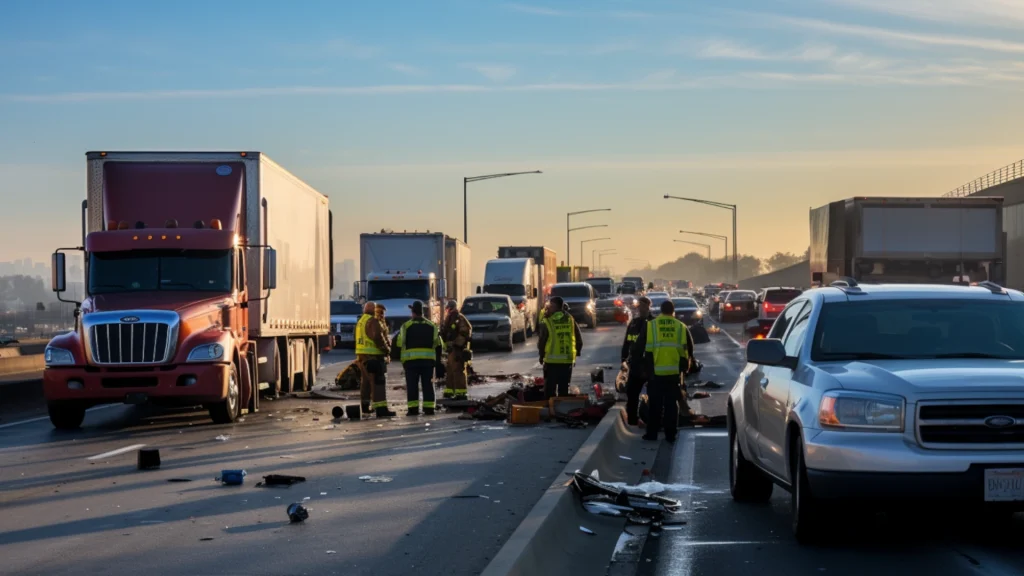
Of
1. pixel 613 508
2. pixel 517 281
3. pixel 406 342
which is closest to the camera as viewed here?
pixel 613 508

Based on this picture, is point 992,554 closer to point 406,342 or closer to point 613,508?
point 613,508

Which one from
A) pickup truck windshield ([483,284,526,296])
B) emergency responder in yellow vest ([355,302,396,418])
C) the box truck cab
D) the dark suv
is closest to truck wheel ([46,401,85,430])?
emergency responder in yellow vest ([355,302,396,418])

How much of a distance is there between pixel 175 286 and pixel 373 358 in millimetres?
3046

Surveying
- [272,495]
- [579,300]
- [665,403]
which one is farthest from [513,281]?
[272,495]

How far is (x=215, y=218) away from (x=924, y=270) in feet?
59.9

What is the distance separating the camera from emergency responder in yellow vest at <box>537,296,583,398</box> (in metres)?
20.5

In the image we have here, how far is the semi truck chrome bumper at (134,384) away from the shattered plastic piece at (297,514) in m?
9.03

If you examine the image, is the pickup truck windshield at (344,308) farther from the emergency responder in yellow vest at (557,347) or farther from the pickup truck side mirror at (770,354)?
the pickup truck side mirror at (770,354)

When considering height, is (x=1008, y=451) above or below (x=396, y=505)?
above

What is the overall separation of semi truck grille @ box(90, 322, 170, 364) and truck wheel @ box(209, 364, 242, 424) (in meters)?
1.08

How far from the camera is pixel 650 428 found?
673 inches

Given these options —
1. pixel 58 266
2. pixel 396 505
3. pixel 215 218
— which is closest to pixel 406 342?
pixel 215 218

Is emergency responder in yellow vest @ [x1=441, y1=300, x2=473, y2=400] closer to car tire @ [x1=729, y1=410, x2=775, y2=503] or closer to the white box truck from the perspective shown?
car tire @ [x1=729, y1=410, x2=775, y2=503]

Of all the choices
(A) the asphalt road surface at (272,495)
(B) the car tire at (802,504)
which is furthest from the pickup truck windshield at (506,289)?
(B) the car tire at (802,504)
